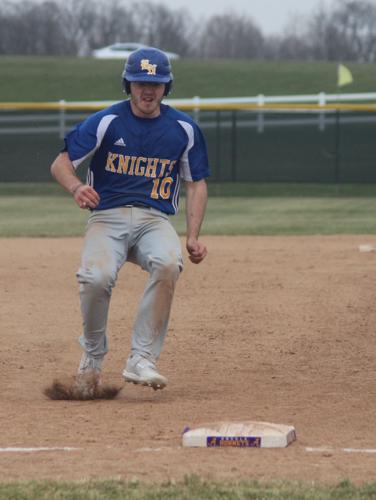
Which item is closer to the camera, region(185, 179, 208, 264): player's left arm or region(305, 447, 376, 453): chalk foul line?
region(305, 447, 376, 453): chalk foul line

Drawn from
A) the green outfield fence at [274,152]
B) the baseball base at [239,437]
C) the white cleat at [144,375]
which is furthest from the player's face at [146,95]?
the green outfield fence at [274,152]

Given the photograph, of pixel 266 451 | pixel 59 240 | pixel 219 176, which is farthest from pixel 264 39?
pixel 266 451

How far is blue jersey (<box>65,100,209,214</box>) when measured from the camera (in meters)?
5.97

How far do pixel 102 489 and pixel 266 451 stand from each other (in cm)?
88

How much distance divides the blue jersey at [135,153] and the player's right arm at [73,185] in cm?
5

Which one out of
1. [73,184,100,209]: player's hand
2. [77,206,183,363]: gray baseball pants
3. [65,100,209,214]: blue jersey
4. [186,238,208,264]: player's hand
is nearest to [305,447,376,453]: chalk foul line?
[77,206,183,363]: gray baseball pants

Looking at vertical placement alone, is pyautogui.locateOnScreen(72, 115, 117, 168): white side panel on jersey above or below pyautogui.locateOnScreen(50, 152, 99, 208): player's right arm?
above

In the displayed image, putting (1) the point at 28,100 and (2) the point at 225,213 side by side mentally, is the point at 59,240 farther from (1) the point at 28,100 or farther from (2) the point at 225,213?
(1) the point at 28,100

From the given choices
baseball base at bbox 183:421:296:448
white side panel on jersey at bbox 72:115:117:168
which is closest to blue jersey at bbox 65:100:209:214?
white side panel on jersey at bbox 72:115:117:168

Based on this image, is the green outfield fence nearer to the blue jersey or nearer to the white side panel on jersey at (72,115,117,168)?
the blue jersey

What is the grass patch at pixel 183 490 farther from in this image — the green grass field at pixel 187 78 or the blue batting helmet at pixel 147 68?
the green grass field at pixel 187 78

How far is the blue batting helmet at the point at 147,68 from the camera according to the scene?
5.87m

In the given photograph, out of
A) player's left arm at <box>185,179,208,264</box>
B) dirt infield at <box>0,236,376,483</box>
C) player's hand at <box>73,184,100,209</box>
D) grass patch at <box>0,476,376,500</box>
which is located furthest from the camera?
player's left arm at <box>185,179,208,264</box>

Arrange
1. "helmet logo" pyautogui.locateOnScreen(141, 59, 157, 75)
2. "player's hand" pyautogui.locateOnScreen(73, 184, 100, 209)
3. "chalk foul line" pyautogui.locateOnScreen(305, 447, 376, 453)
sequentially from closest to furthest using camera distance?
"chalk foul line" pyautogui.locateOnScreen(305, 447, 376, 453)
"player's hand" pyautogui.locateOnScreen(73, 184, 100, 209)
"helmet logo" pyautogui.locateOnScreen(141, 59, 157, 75)
